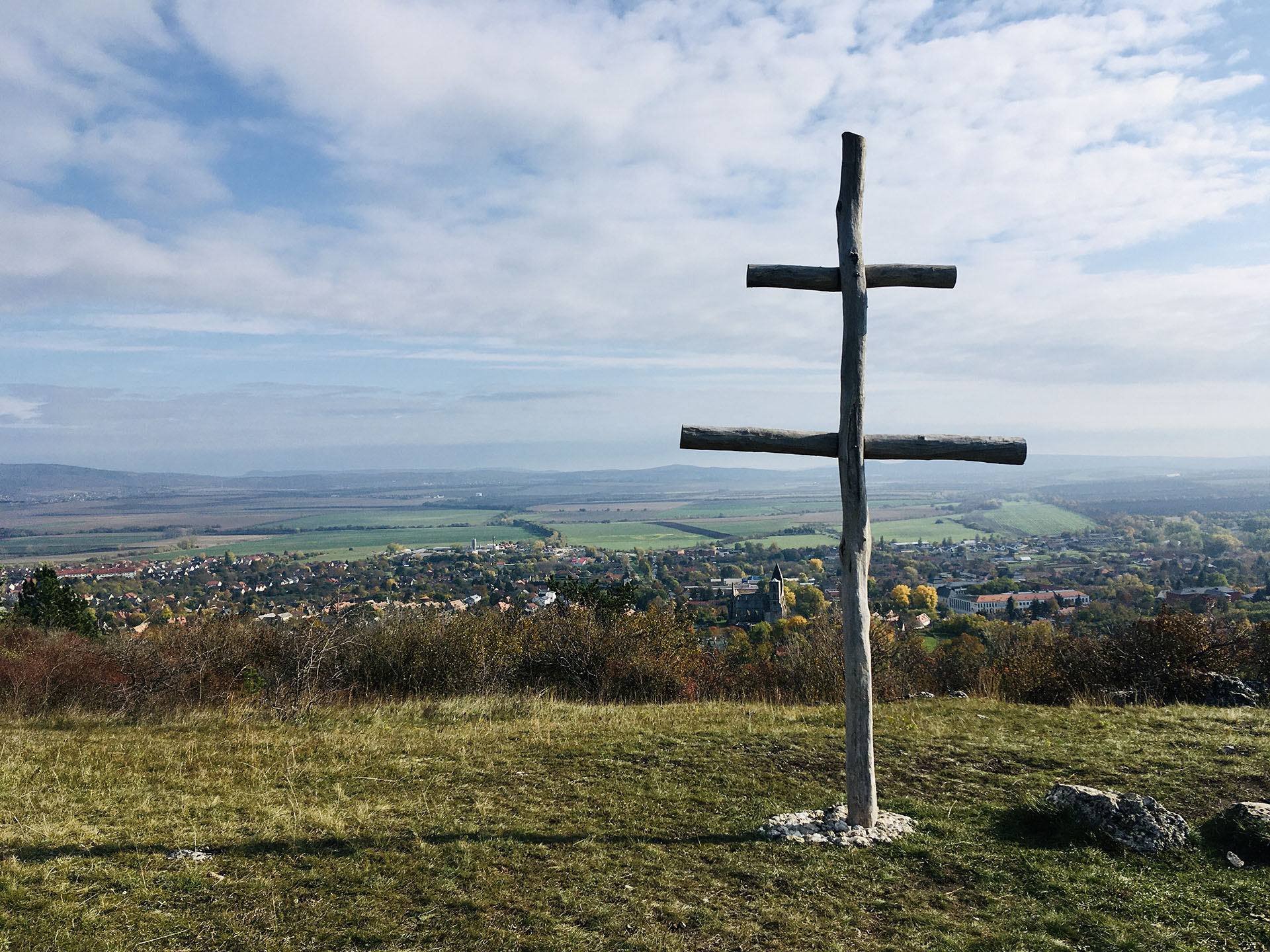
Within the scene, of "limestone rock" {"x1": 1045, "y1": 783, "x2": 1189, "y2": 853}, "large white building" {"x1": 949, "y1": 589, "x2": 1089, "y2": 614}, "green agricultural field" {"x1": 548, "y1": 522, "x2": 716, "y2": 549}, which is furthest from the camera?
"green agricultural field" {"x1": 548, "y1": 522, "x2": 716, "y2": 549}

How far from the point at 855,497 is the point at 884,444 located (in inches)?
23.1

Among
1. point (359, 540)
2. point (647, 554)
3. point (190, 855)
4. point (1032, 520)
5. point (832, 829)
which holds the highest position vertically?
point (190, 855)

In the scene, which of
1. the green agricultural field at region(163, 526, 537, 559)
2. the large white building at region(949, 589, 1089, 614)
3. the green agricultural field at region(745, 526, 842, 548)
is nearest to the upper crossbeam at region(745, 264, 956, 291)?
the large white building at region(949, 589, 1089, 614)

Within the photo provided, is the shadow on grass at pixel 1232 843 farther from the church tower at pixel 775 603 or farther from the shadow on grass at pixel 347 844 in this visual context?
the church tower at pixel 775 603

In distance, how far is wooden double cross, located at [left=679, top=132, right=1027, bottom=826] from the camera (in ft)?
17.2

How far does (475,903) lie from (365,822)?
1.58 metres

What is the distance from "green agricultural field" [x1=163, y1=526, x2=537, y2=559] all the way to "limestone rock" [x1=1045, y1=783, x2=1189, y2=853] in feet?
204

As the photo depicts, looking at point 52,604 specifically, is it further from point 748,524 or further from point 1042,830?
point 748,524

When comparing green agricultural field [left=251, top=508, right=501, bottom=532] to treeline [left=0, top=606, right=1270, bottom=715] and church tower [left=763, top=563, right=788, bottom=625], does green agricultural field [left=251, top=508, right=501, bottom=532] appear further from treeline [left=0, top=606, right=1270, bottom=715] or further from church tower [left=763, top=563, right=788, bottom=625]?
treeline [left=0, top=606, right=1270, bottom=715]

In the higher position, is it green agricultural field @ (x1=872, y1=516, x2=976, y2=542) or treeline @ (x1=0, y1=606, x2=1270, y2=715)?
treeline @ (x1=0, y1=606, x2=1270, y2=715)

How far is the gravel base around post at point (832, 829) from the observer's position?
490 centimetres

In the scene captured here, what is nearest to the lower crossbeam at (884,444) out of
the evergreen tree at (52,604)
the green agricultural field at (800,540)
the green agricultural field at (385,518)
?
the evergreen tree at (52,604)

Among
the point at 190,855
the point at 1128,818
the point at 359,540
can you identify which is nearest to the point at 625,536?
the point at 359,540

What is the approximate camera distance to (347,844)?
15.5 feet
